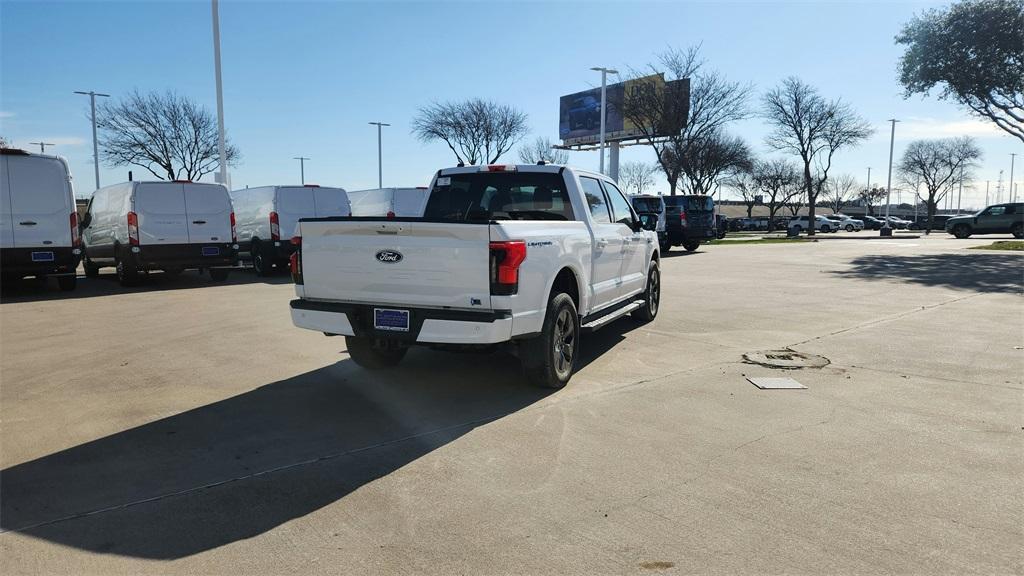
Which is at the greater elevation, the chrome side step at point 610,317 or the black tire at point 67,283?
the chrome side step at point 610,317

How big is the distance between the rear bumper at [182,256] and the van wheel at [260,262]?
183 centimetres

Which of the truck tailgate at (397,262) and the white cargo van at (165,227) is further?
the white cargo van at (165,227)

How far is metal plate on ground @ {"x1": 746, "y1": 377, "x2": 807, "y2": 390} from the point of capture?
19.2 ft

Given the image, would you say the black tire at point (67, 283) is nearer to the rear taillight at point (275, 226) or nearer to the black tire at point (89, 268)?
the black tire at point (89, 268)

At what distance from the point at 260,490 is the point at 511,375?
298cm

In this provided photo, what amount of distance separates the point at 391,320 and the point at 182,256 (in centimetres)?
1022

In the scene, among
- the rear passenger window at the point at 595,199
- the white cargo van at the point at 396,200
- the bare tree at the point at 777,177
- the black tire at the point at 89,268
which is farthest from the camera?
the bare tree at the point at 777,177

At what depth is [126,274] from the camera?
13.6 m

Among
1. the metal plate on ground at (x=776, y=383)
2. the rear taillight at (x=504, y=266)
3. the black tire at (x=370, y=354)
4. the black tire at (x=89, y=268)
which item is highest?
the rear taillight at (x=504, y=266)

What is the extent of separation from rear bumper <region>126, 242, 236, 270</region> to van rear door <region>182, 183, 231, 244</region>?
6.8 inches

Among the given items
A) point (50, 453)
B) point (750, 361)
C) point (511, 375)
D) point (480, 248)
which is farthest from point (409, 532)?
point (750, 361)

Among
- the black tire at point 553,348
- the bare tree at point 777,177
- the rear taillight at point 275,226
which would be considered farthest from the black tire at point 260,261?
the bare tree at point 777,177

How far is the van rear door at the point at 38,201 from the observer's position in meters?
11.8

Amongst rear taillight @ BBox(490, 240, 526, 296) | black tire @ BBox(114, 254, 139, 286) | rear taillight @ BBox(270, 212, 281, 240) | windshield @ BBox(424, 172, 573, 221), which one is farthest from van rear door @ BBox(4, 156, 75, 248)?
rear taillight @ BBox(490, 240, 526, 296)
